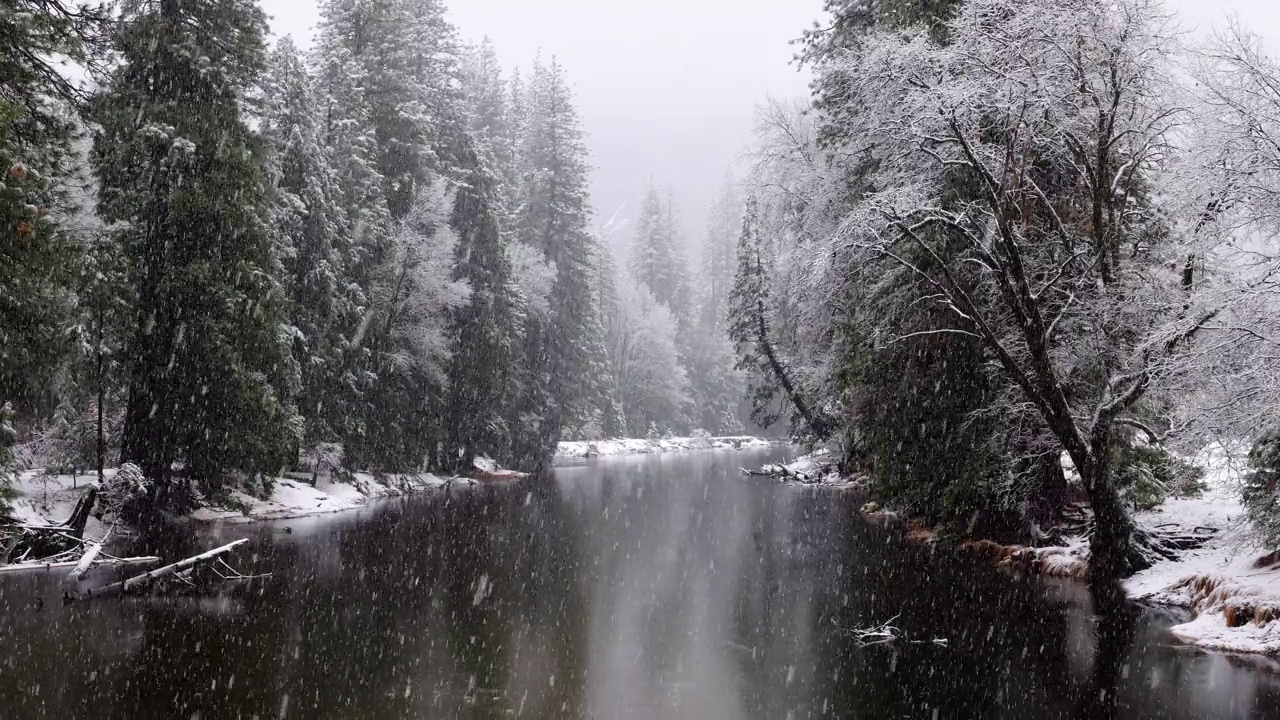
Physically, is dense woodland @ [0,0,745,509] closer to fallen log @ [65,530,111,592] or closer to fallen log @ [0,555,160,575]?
fallen log @ [65,530,111,592]

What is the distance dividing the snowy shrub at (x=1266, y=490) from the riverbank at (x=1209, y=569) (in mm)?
230

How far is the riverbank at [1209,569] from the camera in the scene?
35.1ft

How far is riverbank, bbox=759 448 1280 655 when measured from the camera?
10695mm

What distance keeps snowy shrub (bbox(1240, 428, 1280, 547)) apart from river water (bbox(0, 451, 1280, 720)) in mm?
1743

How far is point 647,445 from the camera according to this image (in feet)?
213

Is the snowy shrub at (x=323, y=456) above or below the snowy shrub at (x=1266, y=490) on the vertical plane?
below

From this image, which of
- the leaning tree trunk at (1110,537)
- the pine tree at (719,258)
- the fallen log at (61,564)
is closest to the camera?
the fallen log at (61,564)

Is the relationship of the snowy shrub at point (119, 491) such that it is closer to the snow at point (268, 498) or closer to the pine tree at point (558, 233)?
the snow at point (268, 498)

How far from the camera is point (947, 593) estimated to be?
1355 cm

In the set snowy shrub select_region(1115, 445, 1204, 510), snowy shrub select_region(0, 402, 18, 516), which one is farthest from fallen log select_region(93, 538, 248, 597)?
snowy shrub select_region(1115, 445, 1204, 510)

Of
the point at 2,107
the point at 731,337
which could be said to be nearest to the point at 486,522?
the point at 2,107

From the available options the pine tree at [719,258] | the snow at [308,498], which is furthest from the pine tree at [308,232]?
the pine tree at [719,258]

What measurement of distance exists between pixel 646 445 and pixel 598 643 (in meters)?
54.3

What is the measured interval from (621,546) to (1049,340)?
28.6 ft
